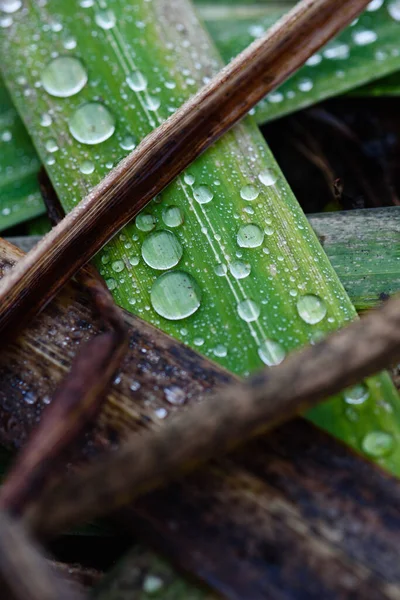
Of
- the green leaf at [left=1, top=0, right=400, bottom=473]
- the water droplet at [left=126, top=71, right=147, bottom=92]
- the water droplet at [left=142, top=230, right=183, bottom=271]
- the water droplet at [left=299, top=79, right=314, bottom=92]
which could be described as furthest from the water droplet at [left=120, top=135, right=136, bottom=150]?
the water droplet at [left=299, top=79, right=314, bottom=92]

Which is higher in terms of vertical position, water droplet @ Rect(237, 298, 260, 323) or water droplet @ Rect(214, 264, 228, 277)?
water droplet @ Rect(214, 264, 228, 277)

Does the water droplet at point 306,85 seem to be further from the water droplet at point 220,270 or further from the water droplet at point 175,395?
the water droplet at point 175,395

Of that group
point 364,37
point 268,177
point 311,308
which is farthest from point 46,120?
point 364,37

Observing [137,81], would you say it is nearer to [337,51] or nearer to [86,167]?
[86,167]

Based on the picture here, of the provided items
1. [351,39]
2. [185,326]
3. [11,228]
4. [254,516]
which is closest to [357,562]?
[254,516]

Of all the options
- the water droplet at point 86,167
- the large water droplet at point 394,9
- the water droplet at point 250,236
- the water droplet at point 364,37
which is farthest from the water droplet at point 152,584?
the large water droplet at point 394,9

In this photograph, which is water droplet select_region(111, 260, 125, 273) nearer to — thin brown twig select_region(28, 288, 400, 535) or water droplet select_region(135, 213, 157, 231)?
water droplet select_region(135, 213, 157, 231)
